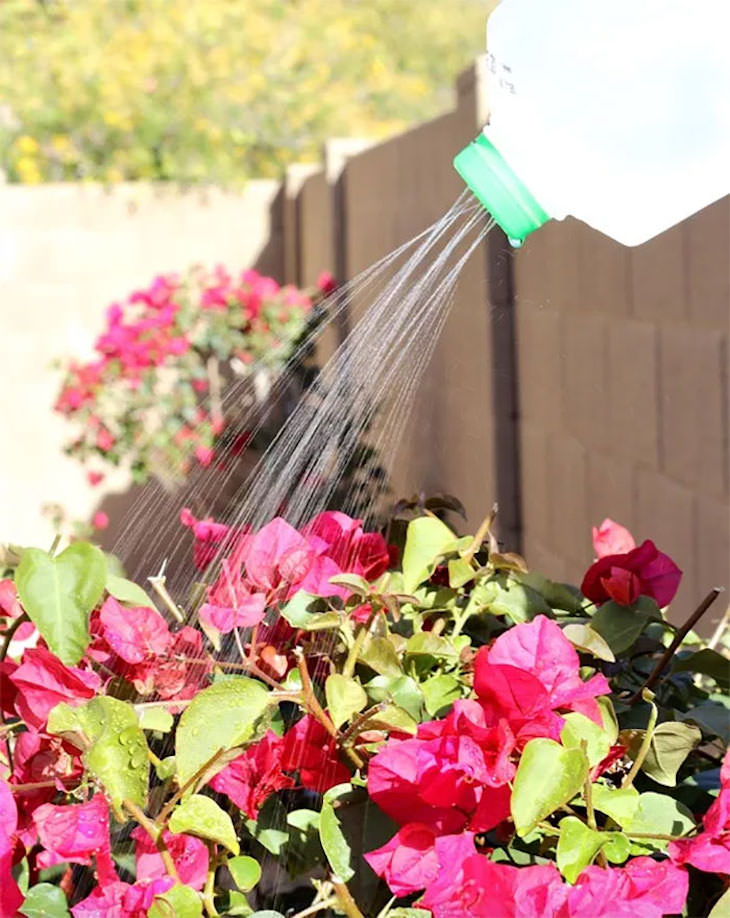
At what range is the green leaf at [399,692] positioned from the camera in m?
0.95

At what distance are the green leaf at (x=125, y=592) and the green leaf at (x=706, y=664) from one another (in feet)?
1.25

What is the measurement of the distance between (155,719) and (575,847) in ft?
0.89

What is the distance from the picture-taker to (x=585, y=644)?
3.20ft

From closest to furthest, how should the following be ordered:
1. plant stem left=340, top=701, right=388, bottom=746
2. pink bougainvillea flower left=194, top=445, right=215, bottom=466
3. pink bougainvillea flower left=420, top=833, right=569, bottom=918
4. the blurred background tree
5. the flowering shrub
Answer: pink bougainvillea flower left=420, top=833, right=569, bottom=918 → plant stem left=340, top=701, right=388, bottom=746 → pink bougainvillea flower left=194, top=445, right=215, bottom=466 → the flowering shrub → the blurred background tree

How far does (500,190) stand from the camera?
1.01 meters

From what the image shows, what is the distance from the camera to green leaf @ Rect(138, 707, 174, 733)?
3.07 feet

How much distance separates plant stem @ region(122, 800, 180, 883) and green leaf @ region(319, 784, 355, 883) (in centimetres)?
9

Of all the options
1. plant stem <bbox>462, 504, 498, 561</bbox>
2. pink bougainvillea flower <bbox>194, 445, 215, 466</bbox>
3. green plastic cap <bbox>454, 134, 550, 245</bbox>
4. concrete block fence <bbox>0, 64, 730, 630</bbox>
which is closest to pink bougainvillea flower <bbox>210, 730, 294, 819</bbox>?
plant stem <bbox>462, 504, 498, 561</bbox>

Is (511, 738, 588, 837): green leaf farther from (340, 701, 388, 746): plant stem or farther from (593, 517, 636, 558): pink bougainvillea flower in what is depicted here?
(593, 517, 636, 558): pink bougainvillea flower

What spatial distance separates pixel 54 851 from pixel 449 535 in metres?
0.37

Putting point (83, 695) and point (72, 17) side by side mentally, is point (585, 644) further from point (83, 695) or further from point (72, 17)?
point (72, 17)

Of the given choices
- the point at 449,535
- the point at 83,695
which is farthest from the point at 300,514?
the point at 83,695

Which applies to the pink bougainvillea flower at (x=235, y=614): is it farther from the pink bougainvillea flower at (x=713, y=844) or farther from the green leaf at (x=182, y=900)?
the pink bougainvillea flower at (x=713, y=844)

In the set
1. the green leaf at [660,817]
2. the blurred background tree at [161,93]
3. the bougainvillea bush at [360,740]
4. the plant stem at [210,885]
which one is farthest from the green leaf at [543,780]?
the blurred background tree at [161,93]
